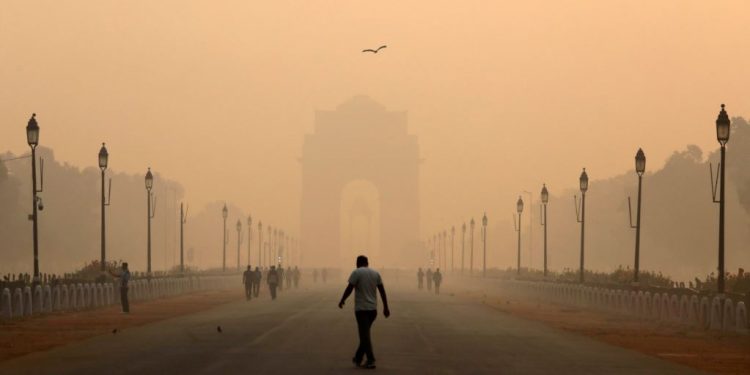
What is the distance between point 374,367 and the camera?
939 inches

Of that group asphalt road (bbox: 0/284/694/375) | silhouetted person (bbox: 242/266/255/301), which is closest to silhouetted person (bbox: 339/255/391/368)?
asphalt road (bbox: 0/284/694/375)

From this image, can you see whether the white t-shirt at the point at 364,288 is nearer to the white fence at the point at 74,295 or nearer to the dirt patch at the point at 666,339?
the dirt patch at the point at 666,339

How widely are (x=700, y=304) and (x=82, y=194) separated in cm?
14246

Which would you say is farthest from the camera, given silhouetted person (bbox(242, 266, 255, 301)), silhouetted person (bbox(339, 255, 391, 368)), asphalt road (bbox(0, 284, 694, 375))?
silhouetted person (bbox(242, 266, 255, 301))

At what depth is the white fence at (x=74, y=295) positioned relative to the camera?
42.6 metres

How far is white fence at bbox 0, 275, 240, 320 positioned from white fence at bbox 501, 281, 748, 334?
19.1 meters

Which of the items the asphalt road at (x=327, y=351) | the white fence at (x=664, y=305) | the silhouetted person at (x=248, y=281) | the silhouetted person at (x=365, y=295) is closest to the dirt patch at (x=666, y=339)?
the white fence at (x=664, y=305)

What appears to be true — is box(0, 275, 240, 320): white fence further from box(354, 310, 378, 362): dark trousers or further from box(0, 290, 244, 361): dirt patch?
box(354, 310, 378, 362): dark trousers

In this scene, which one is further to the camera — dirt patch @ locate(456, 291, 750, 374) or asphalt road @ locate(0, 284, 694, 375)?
dirt patch @ locate(456, 291, 750, 374)

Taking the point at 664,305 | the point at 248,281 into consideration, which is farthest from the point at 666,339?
the point at 248,281

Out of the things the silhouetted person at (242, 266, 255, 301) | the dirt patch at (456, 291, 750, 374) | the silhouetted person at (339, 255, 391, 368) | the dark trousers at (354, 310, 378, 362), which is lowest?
the silhouetted person at (242, 266, 255, 301)

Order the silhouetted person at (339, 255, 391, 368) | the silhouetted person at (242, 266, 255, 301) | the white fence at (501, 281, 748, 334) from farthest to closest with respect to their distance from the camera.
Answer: the silhouetted person at (242, 266, 255, 301), the white fence at (501, 281, 748, 334), the silhouetted person at (339, 255, 391, 368)

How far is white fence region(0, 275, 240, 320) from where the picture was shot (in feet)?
140

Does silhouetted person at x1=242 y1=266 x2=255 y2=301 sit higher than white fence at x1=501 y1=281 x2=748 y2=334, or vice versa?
white fence at x1=501 y1=281 x2=748 y2=334
